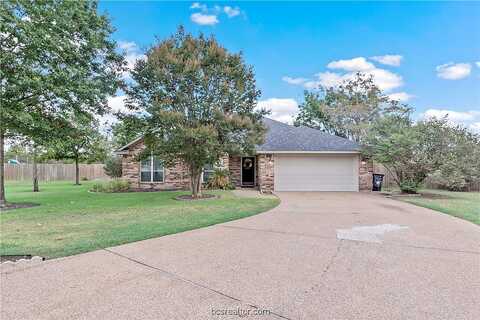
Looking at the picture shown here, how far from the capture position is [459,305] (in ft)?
9.58

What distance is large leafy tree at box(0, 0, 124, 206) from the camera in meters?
8.51

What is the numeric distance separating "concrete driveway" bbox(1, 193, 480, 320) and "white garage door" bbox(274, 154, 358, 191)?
378 inches

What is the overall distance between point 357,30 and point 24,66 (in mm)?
14277

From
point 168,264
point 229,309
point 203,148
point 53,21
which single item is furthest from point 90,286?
point 53,21

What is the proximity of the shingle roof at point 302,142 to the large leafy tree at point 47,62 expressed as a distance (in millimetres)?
8649

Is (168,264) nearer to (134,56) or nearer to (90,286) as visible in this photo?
(90,286)

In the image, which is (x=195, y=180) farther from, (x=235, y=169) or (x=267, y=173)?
(x=235, y=169)

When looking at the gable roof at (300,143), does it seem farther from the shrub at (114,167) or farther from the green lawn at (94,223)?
the green lawn at (94,223)

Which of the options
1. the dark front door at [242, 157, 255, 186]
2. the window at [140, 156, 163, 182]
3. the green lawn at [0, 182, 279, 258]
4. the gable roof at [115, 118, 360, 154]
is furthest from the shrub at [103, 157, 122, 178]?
the green lawn at [0, 182, 279, 258]

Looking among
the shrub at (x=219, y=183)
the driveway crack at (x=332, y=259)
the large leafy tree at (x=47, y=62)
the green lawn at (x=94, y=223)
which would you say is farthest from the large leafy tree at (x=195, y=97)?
the driveway crack at (x=332, y=259)

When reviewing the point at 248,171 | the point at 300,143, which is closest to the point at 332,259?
the point at 300,143

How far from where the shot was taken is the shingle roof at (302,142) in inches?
607

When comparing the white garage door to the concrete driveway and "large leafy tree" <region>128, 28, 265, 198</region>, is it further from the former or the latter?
the concrete driveway

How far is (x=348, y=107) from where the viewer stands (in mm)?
26578
